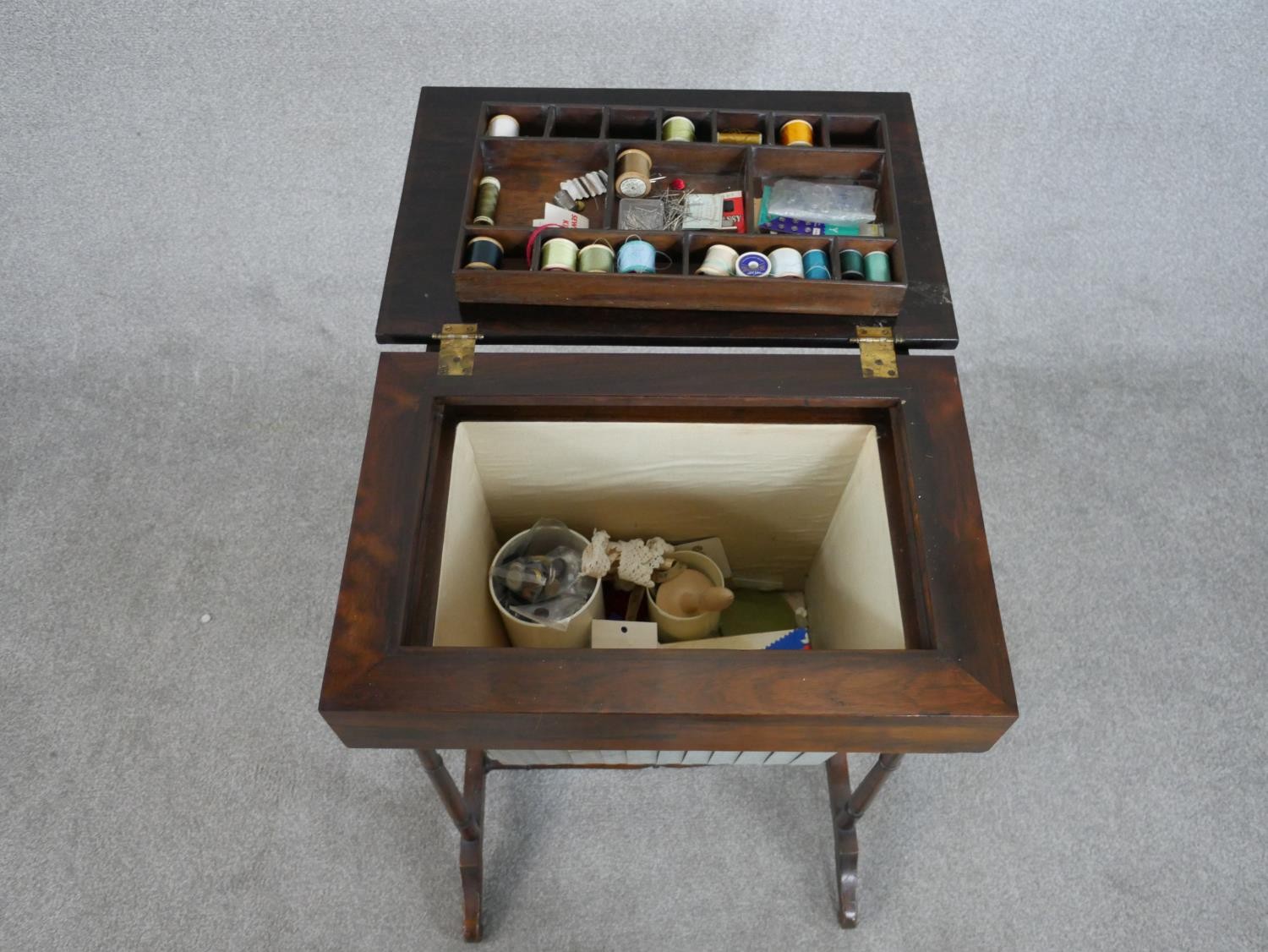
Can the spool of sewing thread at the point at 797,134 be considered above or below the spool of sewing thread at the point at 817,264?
above

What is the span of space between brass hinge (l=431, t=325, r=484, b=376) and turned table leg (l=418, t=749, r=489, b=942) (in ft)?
1.43

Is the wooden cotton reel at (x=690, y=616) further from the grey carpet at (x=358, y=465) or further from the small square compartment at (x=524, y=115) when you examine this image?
the small square compartment at (x=524, y=115)

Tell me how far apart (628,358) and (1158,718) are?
100 cm

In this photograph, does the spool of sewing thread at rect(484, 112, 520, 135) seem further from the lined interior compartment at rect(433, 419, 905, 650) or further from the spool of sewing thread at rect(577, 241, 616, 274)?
the lined interior compartment at rect(433, 419, 905, 650)

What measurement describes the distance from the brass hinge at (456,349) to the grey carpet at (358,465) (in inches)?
25.7

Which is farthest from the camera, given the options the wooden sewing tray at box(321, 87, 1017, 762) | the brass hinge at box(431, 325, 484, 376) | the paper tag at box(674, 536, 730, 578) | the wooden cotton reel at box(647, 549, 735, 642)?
the paper tag at box(674, 536, 730, 578)

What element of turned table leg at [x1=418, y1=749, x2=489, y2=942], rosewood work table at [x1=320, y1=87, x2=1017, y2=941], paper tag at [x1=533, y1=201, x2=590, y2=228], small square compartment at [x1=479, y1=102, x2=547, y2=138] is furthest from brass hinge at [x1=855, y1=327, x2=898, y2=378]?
turned table leg at [x1=418, y1=749, x2=489, y2=942]

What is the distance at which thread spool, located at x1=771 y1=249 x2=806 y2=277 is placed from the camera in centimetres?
88

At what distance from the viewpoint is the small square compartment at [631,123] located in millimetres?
982

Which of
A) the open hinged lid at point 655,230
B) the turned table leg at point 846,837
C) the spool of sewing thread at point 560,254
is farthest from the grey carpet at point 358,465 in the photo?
the spool of sewing thread at point 560,254

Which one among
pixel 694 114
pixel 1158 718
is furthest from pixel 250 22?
pixel 1158 718

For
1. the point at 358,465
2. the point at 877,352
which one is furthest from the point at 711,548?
the point at 358,465

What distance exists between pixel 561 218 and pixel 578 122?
14 centimetres

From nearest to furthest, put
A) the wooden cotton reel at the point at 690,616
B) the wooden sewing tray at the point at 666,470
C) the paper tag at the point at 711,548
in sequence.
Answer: the wooden sewing tray at the point at 666,470 → the wooden cotton reel at the point at 690,616 → the paper tag at the point at 711,548
